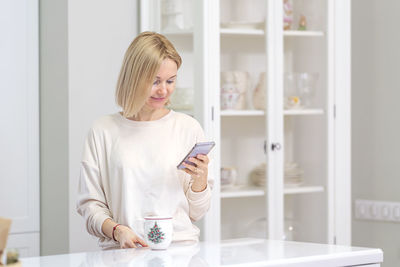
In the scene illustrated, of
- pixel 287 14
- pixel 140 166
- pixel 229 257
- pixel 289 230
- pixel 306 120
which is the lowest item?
pixel 289 230

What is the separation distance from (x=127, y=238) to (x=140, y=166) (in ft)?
0.85

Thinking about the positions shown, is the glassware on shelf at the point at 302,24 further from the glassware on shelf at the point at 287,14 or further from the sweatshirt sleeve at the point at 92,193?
the sweatshirt sleeve at the point at 92,193

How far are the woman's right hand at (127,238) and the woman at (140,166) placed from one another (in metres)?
0.05

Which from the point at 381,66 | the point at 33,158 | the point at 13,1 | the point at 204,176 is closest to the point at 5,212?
the point at 33,158

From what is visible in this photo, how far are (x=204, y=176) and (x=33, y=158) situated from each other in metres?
1.30

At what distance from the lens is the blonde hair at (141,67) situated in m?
2.14

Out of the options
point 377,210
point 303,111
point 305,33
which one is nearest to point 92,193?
point 303,111

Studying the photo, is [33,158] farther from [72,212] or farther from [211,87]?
[211,87]

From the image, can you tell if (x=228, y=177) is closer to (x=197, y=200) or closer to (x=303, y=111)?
(x=303, y=111)

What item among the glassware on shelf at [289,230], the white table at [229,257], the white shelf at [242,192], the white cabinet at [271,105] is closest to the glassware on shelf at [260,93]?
the white cabinet at [271,105]

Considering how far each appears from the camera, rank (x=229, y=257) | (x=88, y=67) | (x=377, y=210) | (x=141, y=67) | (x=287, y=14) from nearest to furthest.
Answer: (x=229, y=257) < (x=141, y=67) < (x=88, y=67) < (x=287, y=14) < (x=377, y=210)

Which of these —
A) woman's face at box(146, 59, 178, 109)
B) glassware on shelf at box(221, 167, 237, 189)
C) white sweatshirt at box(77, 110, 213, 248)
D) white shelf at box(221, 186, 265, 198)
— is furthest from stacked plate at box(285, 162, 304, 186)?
woman's face at box(146, 59, 178, 109)

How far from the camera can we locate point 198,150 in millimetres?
2027

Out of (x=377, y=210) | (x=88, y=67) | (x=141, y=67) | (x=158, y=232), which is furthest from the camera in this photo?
(x=377, y=210)
